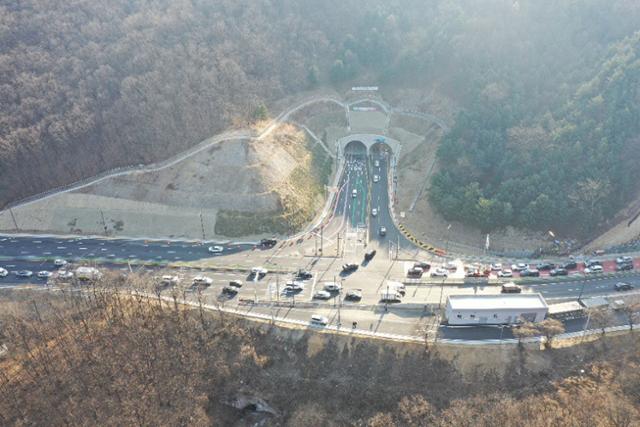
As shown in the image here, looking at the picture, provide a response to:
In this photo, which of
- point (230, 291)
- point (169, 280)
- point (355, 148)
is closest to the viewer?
point (230, 291)

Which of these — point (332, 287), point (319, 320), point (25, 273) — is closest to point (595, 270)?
point (332, 287)

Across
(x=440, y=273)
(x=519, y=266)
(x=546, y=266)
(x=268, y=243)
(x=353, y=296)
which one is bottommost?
(x=353, y=296)

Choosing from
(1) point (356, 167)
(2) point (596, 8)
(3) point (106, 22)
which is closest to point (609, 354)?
(1) point (356, 167)

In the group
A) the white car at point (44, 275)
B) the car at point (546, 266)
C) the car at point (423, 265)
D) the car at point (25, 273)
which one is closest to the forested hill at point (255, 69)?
the car at point (546, 266)

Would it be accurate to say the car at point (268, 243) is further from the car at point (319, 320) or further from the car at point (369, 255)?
the car at point (319, 320)

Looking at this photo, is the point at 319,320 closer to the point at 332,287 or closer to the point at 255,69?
the point at 332,287

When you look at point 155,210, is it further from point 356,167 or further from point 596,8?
point 596,8

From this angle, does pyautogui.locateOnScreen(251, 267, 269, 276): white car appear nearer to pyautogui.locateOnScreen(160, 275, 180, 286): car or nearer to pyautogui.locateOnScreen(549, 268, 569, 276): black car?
pyautogui.locateOnScreen(160, 275, 180, 286): car

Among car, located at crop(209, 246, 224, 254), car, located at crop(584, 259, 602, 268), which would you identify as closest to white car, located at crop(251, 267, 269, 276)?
car, located at crop(209, 246, 224, 254)
